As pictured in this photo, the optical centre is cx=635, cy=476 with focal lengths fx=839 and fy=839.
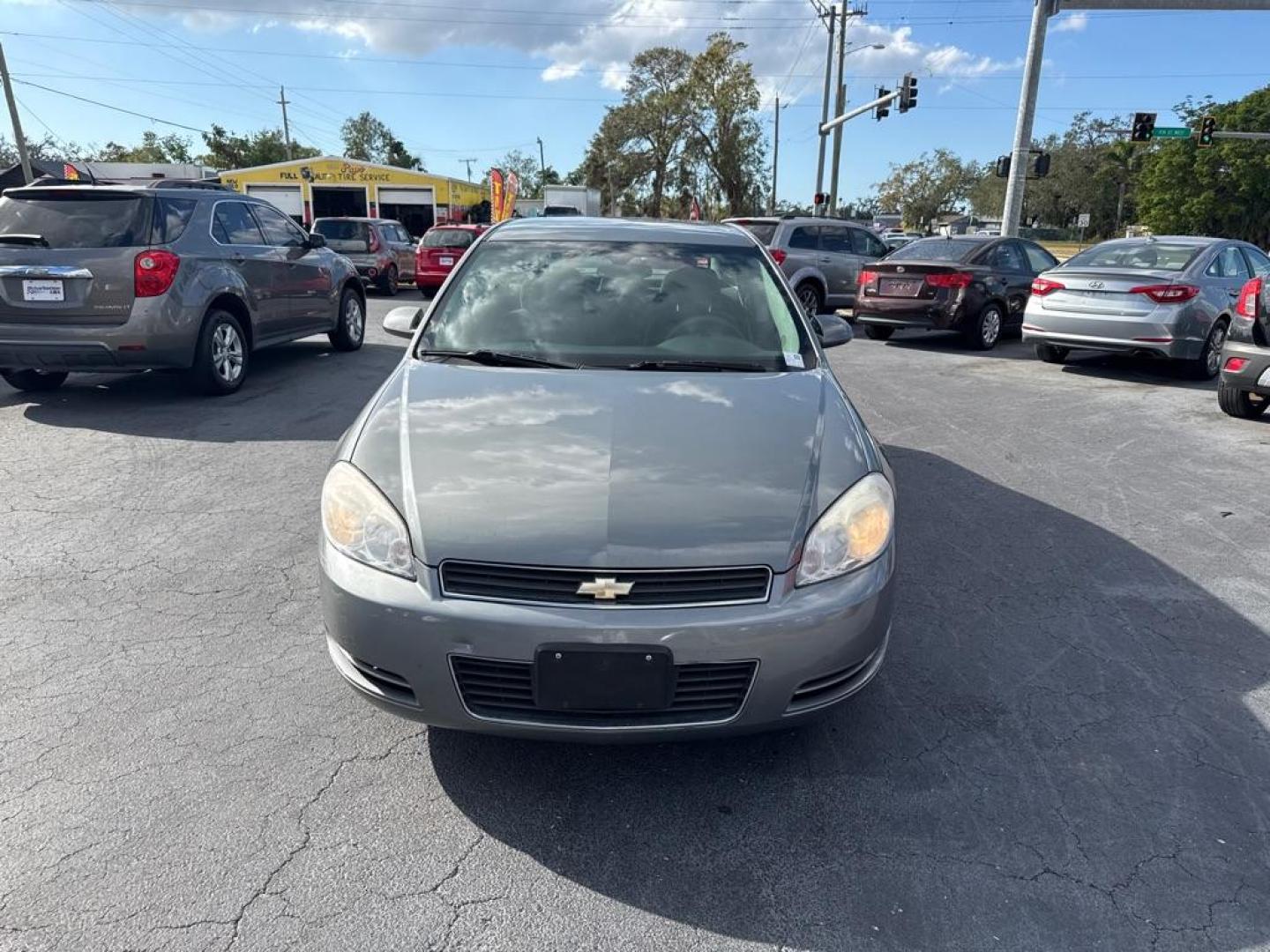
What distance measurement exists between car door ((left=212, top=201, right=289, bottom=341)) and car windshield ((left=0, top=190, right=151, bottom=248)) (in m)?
0.71

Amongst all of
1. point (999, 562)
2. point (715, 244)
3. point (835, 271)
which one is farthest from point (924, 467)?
point (835, 271)

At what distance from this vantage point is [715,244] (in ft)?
13.8

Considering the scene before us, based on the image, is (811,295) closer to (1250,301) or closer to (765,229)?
(765,229)

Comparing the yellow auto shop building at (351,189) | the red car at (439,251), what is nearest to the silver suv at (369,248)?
the red car at (439,251)

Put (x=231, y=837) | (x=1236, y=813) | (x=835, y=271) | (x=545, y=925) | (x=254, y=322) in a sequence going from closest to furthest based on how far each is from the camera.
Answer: (x=545, y=925) → (x=231, y=837) → (x=1236, y=813) → (x=254, y=322) → (x=835, y=271)

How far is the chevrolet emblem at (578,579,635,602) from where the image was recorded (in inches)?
87.7

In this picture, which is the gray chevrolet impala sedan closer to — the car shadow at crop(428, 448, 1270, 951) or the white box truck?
the car shadow at crop(428, 448, 1270, 951)

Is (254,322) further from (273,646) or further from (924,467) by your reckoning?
(924,467)

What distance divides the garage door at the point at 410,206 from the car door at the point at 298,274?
3599cm

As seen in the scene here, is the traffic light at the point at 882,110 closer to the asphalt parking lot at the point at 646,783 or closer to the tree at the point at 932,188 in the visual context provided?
the asphalt parking lot at the point at 646,783

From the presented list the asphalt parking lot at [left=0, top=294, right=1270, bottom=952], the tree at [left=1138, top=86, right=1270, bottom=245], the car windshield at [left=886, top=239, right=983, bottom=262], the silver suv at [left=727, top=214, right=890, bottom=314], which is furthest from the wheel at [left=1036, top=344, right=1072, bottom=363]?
the tree at [left=1138, top=86, right=1270, bottom=245]

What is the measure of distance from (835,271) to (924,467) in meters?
8.97

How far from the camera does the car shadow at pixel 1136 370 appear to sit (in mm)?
9401

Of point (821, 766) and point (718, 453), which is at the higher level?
point (718, 453)
